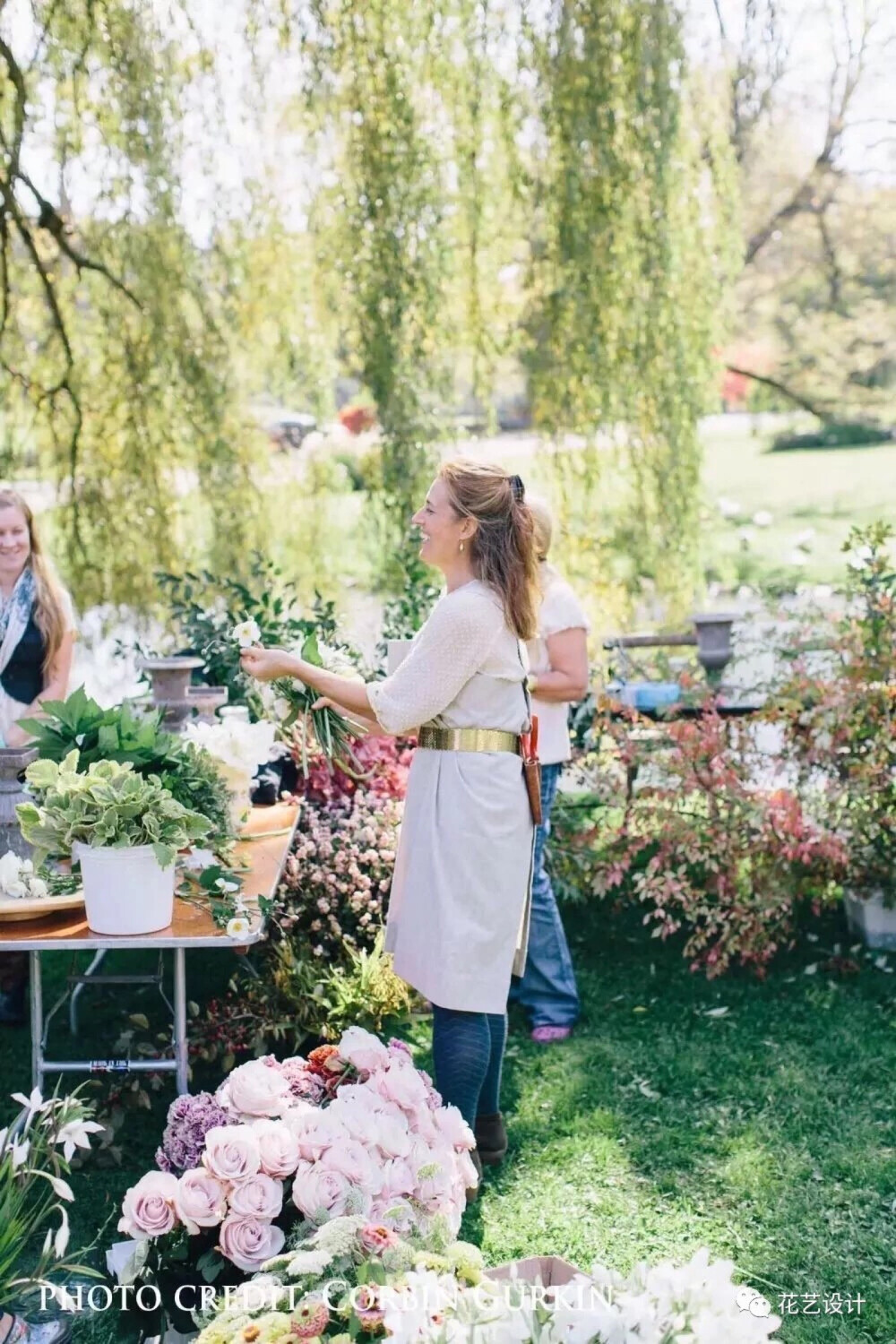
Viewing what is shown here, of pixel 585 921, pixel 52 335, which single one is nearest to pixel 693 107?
pixel 52 335

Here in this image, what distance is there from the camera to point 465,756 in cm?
319

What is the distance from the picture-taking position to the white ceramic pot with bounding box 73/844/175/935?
9.58 ft

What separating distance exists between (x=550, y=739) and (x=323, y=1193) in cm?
222

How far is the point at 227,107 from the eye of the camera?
22.8 ft

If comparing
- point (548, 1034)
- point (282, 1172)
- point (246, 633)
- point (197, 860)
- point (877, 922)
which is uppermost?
point (246, 633)

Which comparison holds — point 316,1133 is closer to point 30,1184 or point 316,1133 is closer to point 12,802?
point 30,1184

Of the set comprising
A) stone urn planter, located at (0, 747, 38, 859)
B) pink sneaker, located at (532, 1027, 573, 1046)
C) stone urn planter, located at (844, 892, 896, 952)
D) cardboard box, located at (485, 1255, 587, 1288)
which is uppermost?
stone urn planter, located at (0, 747, 38, 859)

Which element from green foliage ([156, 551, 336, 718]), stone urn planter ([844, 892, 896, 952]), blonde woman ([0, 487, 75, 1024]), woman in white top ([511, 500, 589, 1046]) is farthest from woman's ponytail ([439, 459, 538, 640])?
stone urn planter ([844, 892, 896, 952])

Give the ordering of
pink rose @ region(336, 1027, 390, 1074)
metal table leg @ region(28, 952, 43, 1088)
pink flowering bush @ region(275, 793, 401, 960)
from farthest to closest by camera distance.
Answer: pink flowering bush @ region(275, 793, 401, 960)
metal table leg @ region(28, 952, 43, 1088)
pink rose @ region(336, 1027, 390, 1074)

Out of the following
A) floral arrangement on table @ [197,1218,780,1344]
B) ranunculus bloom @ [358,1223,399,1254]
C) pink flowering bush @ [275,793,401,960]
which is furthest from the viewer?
pink flowering bush @ [275,793,401,960]

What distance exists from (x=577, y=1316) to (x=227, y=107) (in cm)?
637

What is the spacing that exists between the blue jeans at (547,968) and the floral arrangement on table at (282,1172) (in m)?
1.88

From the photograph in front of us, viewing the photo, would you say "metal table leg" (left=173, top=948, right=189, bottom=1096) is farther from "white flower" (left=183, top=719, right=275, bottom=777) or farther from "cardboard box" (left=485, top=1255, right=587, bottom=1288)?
"cardboard box" (left=485, top=1255, right=587, bottom=1288)

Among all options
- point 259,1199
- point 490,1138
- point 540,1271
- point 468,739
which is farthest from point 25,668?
point 540,1271
